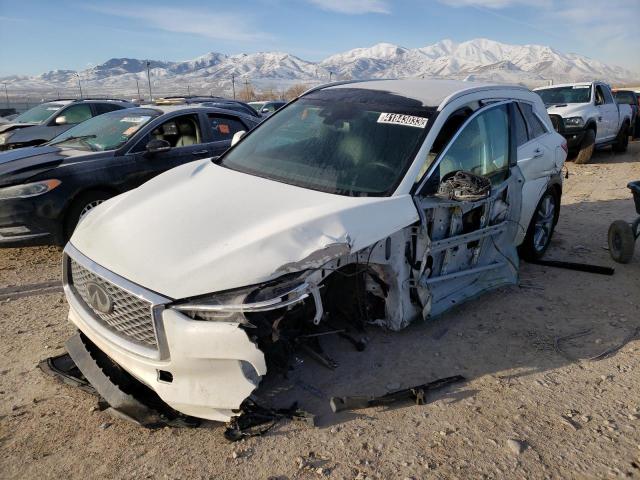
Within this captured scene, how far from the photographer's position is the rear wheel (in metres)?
13.1

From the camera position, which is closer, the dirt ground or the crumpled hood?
the dirt ground

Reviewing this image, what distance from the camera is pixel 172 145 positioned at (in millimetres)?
6359

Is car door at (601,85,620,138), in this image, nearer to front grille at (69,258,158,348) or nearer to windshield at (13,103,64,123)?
front grille at (69,258,158,348)

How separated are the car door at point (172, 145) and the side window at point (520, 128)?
3.80 metres

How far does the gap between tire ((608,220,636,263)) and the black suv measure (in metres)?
4.83

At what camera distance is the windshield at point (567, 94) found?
12.1 m

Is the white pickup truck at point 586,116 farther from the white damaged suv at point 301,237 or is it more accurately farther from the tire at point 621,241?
the white damaged suv at point 301,237

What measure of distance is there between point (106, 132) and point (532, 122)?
16.2 ft

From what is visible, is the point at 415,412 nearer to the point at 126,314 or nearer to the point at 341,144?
the point at 126,314

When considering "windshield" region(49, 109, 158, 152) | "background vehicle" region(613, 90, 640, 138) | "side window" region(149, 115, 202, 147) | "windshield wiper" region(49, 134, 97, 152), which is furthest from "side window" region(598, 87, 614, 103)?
"windshield wiper" region(49, 134, 97, 152)

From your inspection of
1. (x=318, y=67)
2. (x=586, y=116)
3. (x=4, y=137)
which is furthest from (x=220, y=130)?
(x=318, y=67)

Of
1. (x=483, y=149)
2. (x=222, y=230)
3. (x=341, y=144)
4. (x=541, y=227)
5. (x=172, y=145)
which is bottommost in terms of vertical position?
(x=541, y=227)

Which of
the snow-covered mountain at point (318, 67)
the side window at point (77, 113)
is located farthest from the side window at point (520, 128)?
the snow-covered mountain at point (318, 67)

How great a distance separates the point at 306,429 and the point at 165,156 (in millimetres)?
4306
